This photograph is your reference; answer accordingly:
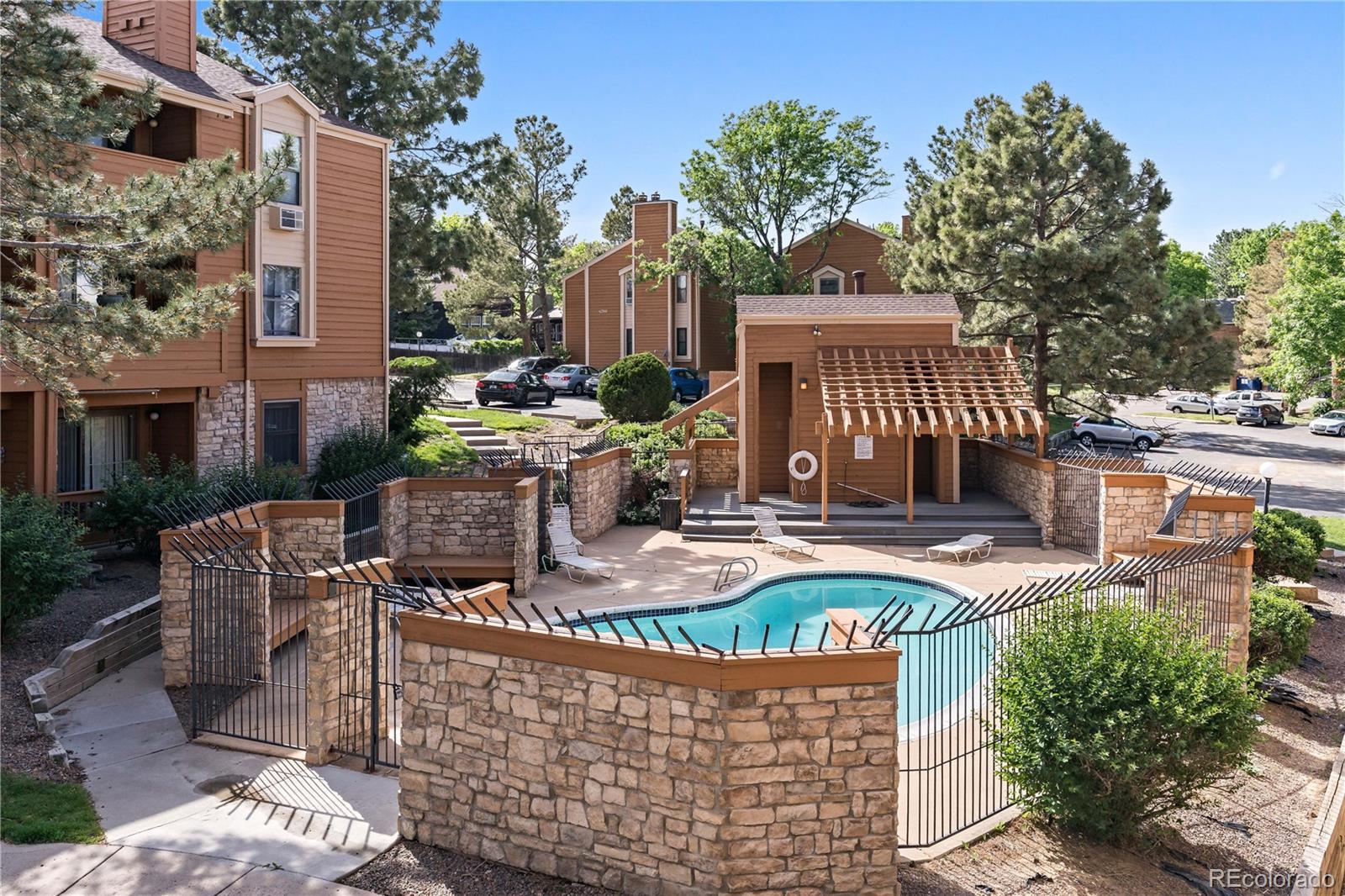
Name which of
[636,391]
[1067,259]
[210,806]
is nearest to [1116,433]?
[1067,259]

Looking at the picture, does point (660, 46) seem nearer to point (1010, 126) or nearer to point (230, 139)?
point (230, 139)

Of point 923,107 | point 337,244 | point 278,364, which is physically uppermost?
point 923,107

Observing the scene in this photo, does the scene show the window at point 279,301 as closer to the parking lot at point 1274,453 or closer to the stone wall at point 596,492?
the stone wall at point 596,492

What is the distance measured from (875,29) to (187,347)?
14341mm

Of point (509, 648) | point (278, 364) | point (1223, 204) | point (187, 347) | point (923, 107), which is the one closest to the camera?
point (509, 648)

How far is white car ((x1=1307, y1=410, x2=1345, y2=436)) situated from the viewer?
151ft

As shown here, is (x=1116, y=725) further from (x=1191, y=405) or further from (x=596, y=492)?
(x=1191, y=405)

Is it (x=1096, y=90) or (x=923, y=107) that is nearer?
(x=1096, y=90)

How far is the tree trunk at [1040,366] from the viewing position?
30.9 meters

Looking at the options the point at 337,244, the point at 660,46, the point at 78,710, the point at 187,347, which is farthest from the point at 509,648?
the point at 337,244

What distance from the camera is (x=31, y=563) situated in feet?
35.5

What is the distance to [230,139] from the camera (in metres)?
19.6

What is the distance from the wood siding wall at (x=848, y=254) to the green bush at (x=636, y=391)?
47.2 ft

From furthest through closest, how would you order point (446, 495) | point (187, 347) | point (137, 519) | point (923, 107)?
point (923, 107), point (187, 347), point (446, 495), point (137, 519)
